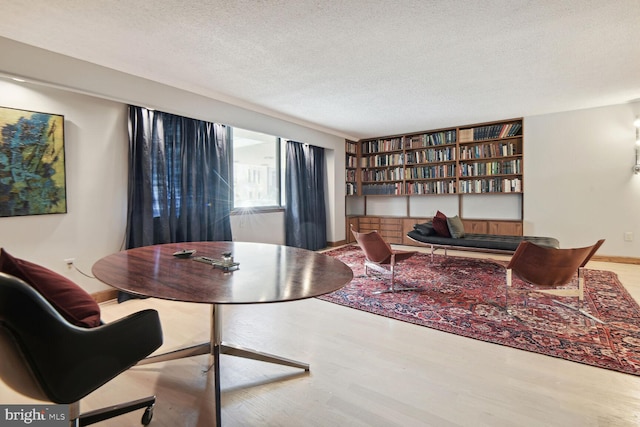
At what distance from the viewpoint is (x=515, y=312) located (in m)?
2.72

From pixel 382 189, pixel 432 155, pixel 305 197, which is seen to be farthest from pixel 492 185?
pixel 305 197

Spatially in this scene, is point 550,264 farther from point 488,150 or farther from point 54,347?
point 488,150

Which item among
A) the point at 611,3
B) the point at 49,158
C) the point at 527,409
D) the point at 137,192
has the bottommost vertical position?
the point at 527,409

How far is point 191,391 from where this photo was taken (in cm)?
168

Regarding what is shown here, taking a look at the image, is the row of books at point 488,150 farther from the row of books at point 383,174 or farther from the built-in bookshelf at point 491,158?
the row of books at point 383,174

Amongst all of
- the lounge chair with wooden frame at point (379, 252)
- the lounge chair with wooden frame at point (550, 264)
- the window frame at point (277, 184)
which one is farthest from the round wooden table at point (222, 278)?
the window frame at point (277, 184)

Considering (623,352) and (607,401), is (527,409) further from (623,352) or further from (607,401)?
(623,352)

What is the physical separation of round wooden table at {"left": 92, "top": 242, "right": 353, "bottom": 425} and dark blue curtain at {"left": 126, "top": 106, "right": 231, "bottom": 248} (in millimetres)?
1332

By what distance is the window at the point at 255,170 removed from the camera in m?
4.59

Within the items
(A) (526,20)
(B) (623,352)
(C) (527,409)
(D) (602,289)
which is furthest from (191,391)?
(D) (602,289)

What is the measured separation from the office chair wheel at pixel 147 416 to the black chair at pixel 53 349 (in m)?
0.32

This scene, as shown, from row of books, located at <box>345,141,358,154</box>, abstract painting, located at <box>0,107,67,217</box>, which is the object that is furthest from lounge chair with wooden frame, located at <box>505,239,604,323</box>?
row of books, located at <box>345,141,358,154</box>

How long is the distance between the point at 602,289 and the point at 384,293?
8.02ft

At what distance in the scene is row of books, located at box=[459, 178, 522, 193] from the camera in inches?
212
